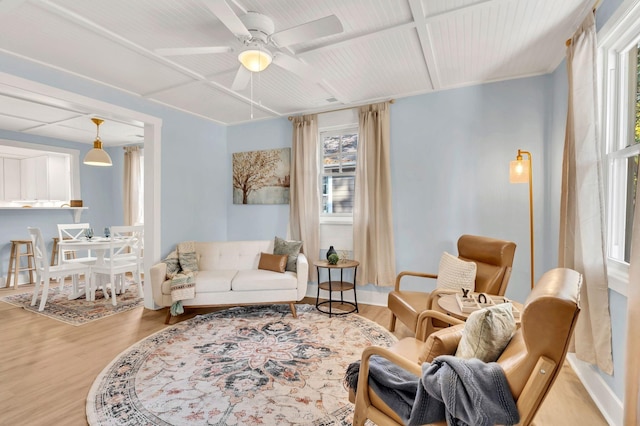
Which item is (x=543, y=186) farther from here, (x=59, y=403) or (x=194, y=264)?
(x=59, y=403)

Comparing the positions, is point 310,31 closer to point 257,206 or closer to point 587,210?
point 587,210

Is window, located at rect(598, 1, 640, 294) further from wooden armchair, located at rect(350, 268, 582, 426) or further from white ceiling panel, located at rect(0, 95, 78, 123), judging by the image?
white ceiling panel, located at rect(0, 95, 78, 123)

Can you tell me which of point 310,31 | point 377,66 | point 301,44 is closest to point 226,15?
point 310,31

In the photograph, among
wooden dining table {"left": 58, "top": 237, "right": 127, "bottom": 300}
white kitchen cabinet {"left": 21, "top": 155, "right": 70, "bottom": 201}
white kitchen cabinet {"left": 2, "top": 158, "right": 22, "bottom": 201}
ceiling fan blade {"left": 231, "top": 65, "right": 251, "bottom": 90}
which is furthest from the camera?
white kitchen cabinet {"left": 21, "top": 155, "right": 70, "bottom": 201}

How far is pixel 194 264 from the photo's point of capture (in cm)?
384

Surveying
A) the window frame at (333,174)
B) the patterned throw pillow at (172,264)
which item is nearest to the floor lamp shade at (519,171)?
the window frame at (333,174)

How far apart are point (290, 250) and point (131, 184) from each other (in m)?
4.20

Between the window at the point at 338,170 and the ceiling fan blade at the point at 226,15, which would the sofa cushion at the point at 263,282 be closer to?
the window at the point at 338,170

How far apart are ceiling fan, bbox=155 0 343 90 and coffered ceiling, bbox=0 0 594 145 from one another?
0.5 inches

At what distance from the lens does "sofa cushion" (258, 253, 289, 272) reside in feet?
12.3

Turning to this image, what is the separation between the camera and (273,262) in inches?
150

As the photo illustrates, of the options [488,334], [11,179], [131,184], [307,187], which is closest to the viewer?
[488,334]

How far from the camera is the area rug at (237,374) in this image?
1.89 metres

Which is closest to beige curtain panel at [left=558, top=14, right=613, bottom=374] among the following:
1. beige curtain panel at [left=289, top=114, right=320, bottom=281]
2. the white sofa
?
the white sofa
